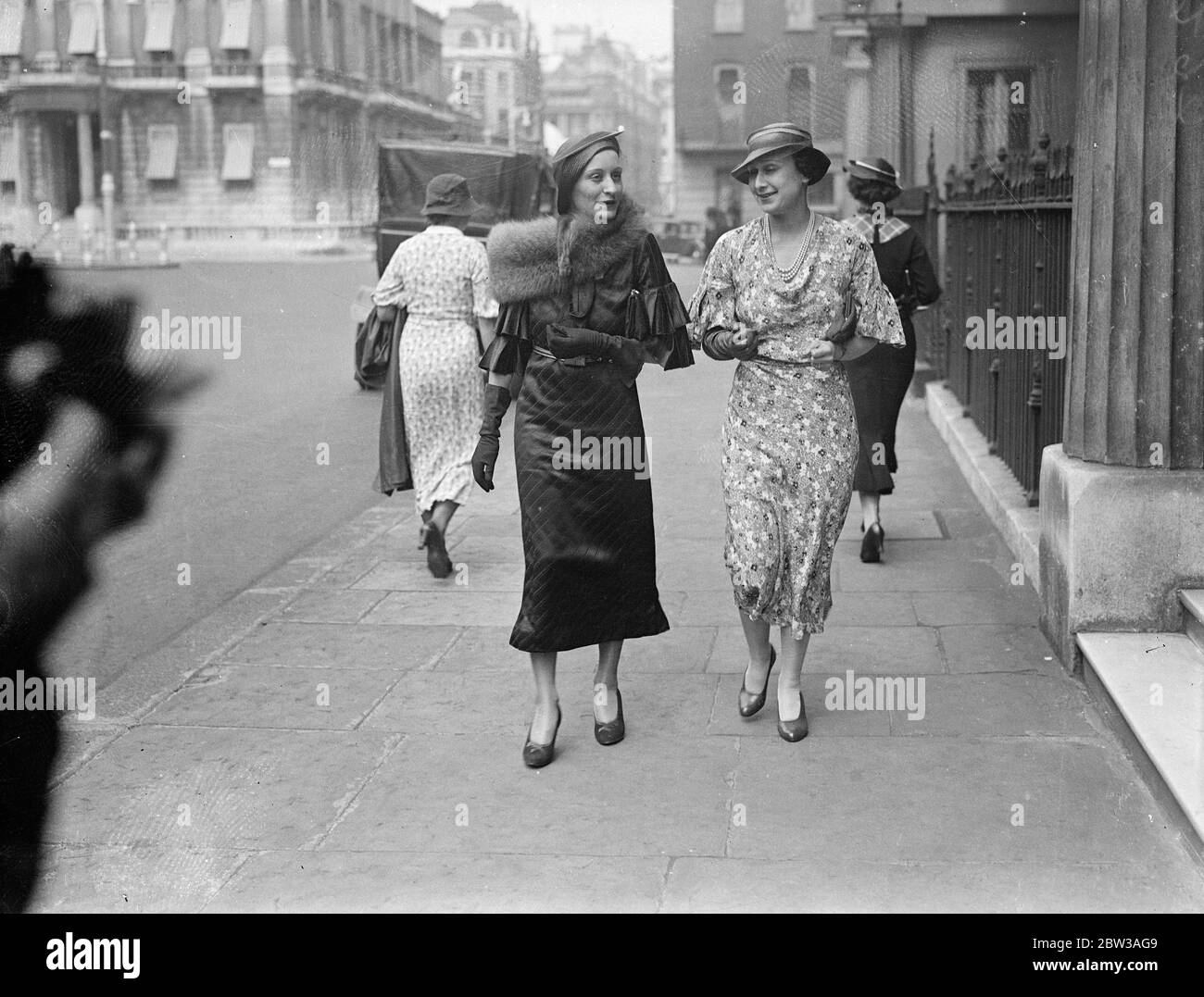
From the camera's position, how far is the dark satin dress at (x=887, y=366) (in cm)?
759

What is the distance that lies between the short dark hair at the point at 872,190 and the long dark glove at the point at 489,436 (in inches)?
123

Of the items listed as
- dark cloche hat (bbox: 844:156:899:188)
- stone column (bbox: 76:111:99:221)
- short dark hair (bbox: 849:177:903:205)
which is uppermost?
stone column (bbox: 76:111:99:221)

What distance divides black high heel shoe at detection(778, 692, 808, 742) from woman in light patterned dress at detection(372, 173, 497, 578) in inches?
111

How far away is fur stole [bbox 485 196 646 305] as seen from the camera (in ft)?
15.9

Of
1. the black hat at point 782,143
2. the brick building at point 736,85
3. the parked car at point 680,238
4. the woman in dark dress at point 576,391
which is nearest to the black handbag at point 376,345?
the woman in dark dress at point 576,391

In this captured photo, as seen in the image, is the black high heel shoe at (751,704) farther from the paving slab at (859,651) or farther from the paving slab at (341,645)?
the paving slab at (341,645)

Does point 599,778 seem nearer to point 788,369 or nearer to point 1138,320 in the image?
point 788,369

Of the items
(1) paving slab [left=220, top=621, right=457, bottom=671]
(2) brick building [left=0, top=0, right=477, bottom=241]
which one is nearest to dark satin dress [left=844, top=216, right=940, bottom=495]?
(1) paving slab [left=220, top=621, right=457, bottom=671]

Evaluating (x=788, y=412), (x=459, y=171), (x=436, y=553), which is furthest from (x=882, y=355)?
(x=459, y=171)

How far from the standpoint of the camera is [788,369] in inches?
197

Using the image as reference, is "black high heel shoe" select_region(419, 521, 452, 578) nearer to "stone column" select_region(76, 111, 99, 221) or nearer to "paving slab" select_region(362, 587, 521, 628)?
"paving slab" select_region(362, 587, 521, 628)

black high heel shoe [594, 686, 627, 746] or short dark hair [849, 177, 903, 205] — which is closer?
black high heel shoe [594, 686, 627, 746]
